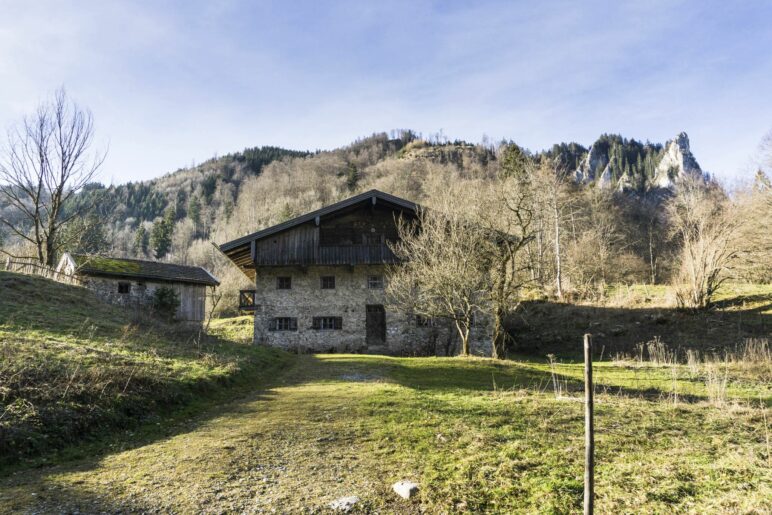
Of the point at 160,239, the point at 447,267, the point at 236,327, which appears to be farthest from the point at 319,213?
the point at 160,239

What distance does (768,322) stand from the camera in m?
23.4

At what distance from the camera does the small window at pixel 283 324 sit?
952 inches

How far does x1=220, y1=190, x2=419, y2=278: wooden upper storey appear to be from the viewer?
2378cm

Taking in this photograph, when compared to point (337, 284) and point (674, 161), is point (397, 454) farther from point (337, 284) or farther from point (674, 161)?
point (674, 161)

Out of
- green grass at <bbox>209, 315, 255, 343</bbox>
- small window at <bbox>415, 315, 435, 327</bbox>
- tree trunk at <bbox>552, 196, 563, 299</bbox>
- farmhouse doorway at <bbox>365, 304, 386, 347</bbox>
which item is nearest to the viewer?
small window at <bbox>415, 315, 435, 327</bbox>

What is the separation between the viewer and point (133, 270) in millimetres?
27641

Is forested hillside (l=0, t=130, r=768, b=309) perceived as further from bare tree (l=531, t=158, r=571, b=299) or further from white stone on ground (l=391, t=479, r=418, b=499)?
white stone on ground (l=391, t=479, r=418, b=499)

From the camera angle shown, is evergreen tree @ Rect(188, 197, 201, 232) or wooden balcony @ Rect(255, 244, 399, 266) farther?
evergreen tree @ Rect(188, 197, 201, 232)

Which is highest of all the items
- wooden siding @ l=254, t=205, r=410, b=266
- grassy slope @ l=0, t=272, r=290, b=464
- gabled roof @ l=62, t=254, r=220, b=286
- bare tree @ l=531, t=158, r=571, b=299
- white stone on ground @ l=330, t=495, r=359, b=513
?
bare tree @ l=531, t=158, r=571, b=299

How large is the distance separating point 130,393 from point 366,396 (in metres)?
4.68

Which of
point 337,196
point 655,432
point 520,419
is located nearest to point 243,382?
point 520,419

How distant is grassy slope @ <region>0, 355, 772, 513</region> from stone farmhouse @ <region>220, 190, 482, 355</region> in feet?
45.9

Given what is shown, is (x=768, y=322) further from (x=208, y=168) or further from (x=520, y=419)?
(x=208, y=168)

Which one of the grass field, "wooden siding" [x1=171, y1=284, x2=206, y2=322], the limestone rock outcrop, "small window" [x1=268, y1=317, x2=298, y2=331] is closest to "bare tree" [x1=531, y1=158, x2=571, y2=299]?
"small window" [x1=268, y1=317, x2=298, y2=331]
